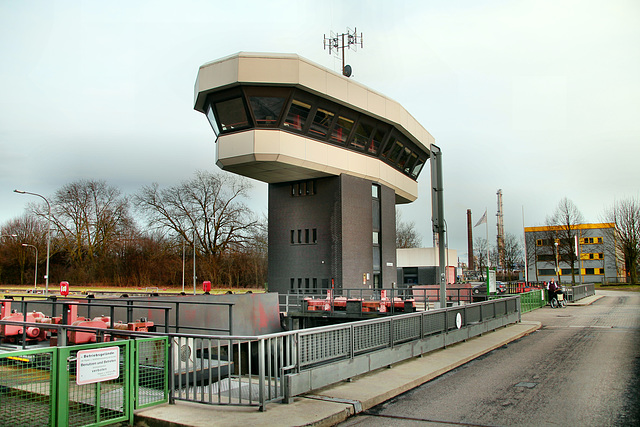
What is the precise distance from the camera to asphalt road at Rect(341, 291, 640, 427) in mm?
7844

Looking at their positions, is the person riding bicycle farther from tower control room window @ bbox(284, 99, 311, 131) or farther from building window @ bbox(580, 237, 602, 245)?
building window @ bbox(580, 237, 602, 245)

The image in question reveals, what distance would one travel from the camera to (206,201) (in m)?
69.6

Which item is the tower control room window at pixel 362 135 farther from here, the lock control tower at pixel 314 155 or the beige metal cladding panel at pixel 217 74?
the beige metal cladding panel at pixel 217 74

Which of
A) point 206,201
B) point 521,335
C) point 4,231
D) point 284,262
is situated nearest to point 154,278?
point 206,201

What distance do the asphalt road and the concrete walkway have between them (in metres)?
0.27

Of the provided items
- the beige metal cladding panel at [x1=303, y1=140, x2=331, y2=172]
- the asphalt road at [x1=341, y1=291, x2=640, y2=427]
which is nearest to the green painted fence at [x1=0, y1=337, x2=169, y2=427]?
the asphalt road at [x1=341, y1=291, x2=640, y2=427]

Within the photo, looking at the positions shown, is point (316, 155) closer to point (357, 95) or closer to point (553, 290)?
point (357, 95)

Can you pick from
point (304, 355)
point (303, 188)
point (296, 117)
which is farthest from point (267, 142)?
point (304, 355)

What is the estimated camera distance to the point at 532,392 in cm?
967

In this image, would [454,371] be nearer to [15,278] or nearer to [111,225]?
[111,225]

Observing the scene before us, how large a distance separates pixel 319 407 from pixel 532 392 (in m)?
4.43

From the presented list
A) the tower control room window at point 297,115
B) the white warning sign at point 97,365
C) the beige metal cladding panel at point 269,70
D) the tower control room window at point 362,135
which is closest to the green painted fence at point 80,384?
the white warning sign at point 97,365

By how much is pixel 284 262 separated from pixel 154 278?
4462 cm

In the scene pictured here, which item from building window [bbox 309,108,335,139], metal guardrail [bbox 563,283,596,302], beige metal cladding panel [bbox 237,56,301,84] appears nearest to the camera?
beige metal cladding panel [bbox 237,56,301,84]
